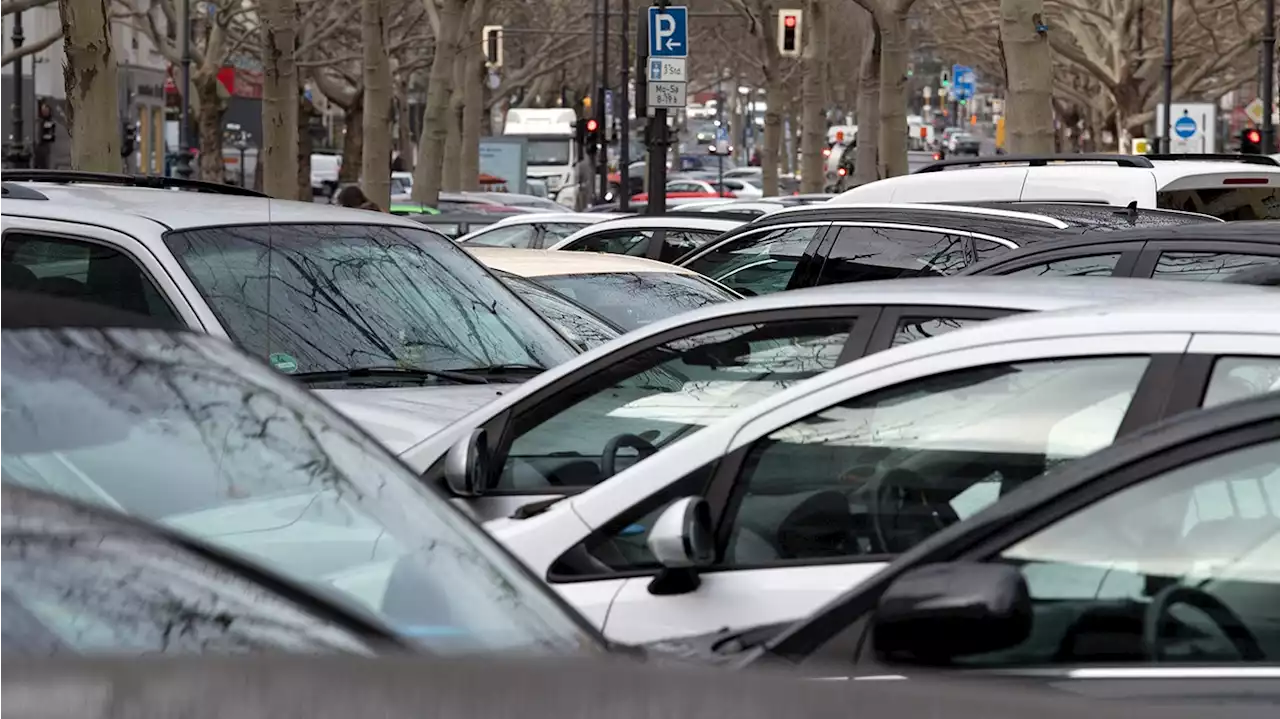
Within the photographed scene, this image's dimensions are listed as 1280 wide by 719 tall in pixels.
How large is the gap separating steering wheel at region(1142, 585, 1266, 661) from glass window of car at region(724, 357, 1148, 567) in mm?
606

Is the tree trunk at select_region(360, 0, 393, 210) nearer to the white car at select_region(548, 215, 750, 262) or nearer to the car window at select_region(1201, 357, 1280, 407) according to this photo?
the white car at select_region(548, 215, 750, 262)

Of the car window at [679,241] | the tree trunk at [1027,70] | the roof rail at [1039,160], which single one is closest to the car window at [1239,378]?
the roof rail at [1039,160]

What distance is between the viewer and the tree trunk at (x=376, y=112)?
25.0 metres

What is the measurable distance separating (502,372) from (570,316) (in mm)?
2091

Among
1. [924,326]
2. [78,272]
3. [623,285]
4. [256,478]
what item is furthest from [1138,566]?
[623,285]

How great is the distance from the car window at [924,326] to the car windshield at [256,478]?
1742 millimetres

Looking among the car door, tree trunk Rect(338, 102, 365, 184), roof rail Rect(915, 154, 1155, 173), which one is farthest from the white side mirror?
tree trunk Rect(338, 102, 365, 184)

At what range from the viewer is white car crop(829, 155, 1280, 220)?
11.8 meters

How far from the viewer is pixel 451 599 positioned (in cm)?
274

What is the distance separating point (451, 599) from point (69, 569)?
64 centimetres

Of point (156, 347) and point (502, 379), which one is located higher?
point (156, 347)

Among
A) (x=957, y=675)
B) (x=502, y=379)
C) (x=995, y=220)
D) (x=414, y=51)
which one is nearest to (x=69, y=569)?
(x=957, y=675)

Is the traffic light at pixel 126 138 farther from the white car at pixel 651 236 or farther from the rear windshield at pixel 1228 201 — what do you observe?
the rear windshield at pixel 1228 201

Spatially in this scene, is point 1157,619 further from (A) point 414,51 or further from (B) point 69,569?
(A) point 414,51
